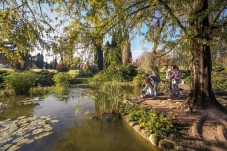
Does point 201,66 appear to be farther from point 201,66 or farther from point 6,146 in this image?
point 6,146

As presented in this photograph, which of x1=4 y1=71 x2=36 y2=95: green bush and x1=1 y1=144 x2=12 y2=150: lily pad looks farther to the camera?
x1=4 y1=71 x2=36 y2=95: green bush

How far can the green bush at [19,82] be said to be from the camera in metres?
12.9

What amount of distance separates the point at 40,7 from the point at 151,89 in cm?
705

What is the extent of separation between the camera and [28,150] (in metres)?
4.81

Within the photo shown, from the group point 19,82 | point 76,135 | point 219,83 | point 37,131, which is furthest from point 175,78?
point 19,82

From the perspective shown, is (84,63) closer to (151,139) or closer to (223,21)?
(151,139)

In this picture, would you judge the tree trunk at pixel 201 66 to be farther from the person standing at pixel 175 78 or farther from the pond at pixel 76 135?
the pond at pixel 76 135

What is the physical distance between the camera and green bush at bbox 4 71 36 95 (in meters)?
12.9

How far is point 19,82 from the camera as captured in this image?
13.0 m

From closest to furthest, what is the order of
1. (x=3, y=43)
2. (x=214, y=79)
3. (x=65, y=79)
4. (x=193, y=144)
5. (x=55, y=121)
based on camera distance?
(x=3, y=43)
(x=193, y=144)
(x=55, y=121)
(x=214, y=79)
(x=65, y=79)

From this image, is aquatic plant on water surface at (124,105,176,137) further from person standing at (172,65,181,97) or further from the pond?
person standing at (172,65,181,97)

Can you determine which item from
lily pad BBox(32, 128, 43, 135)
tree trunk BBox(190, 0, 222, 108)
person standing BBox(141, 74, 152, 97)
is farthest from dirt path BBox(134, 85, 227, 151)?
lily pad BBox(32, 128, 43, 135)

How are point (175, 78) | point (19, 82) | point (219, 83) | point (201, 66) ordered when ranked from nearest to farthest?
1. point (201, 66)
2. point (175, 78)
3. point (19, 82)
4. point (219, 83)

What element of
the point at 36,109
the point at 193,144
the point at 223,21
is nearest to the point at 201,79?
the point at 223,21
